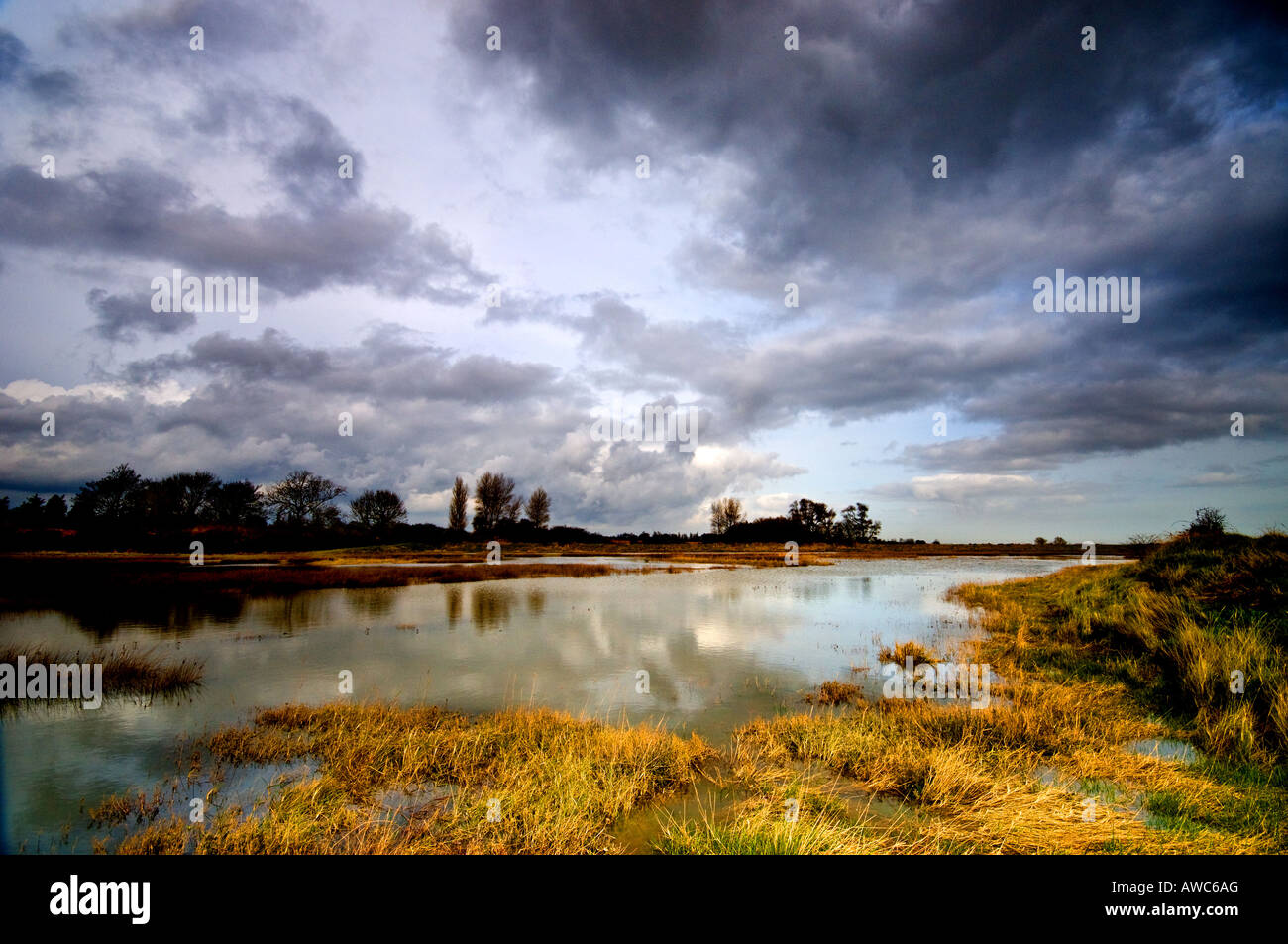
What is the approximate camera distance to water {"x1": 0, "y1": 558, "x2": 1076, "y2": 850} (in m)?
9.41

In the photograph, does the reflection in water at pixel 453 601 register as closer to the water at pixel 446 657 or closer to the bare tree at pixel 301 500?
the water at pixel 446 657

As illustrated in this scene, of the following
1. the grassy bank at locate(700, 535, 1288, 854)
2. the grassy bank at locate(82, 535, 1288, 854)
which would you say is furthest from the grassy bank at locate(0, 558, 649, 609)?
the grassy bank at locate(700, 535, 1288, 854)

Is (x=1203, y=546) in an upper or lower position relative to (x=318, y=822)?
upper

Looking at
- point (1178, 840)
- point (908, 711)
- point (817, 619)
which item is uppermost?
point (1178, 840)

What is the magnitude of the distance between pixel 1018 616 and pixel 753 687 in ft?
52.3

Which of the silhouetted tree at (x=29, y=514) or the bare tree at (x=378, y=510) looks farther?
the bare tree at (x=378, y=510)

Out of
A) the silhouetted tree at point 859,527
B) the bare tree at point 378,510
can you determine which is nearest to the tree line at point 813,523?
the silhouetted tree at point 859,527

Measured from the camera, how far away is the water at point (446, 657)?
9406mm

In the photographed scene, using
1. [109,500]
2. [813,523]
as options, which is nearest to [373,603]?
[109,500]
